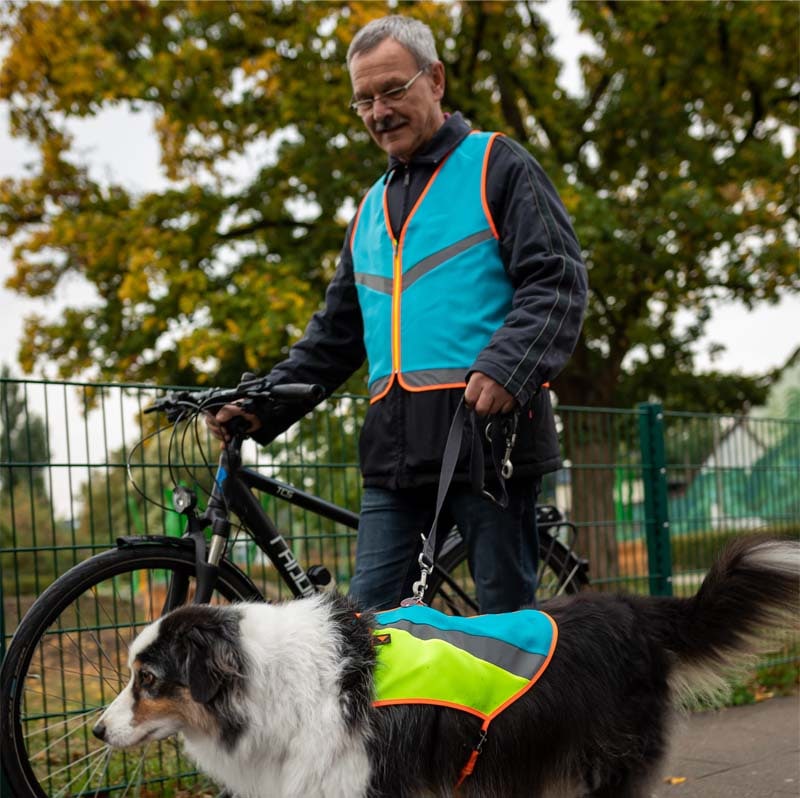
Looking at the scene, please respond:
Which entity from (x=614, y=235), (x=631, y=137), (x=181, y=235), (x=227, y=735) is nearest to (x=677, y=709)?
(x=227, y=735)

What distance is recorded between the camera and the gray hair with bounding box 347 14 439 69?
10.2ft

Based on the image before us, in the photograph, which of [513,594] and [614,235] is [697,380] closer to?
[614,235]

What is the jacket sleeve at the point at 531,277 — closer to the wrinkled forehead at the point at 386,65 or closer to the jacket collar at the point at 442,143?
the jacket collar at the point at 442,143

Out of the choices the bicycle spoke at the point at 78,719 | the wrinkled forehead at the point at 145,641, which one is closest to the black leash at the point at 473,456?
the wrinkled forehead at the point at 145,641

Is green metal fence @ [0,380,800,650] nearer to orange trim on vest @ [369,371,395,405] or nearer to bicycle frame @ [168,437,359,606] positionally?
bicycle frame @ [168,437,359,606]

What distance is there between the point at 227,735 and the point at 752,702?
447 cm

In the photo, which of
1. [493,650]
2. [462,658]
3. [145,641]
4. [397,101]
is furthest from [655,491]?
[145,641]

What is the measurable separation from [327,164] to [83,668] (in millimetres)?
8792

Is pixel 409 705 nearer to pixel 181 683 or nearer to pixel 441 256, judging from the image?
pixel 181 683

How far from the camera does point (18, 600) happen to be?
148 inches

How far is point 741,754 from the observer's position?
185 inches

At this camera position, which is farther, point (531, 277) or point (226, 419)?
point (226, 419)

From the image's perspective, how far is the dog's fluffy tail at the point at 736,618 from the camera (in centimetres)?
279

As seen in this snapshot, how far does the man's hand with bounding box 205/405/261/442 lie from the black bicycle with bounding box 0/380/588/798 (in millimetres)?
29
